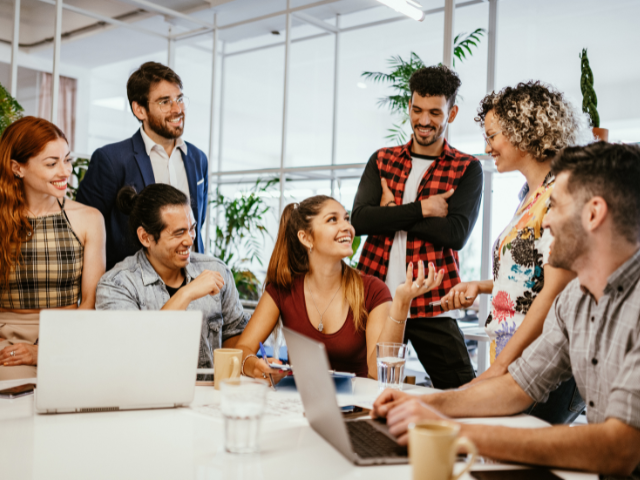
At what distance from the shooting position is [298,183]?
6141mm

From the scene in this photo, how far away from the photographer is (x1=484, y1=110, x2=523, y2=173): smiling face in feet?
6.82

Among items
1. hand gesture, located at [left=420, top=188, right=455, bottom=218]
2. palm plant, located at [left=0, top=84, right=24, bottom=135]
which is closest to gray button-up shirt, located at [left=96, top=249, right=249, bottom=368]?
hand gesture, located at [left=420, top=188, right=455, bottom=218]

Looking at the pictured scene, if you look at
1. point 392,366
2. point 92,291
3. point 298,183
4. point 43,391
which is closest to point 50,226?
point 92,291

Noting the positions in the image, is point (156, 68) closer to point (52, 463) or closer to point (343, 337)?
point (343, 337)

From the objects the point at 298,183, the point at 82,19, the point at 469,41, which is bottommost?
the point at 298,183

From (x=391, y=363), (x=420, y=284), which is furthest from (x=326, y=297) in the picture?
(x=391, y=363)

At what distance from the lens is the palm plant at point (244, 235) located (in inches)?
239

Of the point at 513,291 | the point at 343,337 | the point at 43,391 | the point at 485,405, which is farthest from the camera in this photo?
the point at 343,337

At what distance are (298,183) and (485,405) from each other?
4.82 meters

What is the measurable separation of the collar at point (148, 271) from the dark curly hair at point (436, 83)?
1334mm

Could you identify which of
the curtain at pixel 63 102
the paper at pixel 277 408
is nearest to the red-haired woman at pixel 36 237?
the paper at pixel 277 408

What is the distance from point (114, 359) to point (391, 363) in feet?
2.49

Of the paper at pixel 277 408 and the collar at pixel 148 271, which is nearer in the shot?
the paper at pixel 277 408

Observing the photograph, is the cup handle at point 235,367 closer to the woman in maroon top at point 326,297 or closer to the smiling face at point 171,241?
the woman in maroon top at point 326,297
